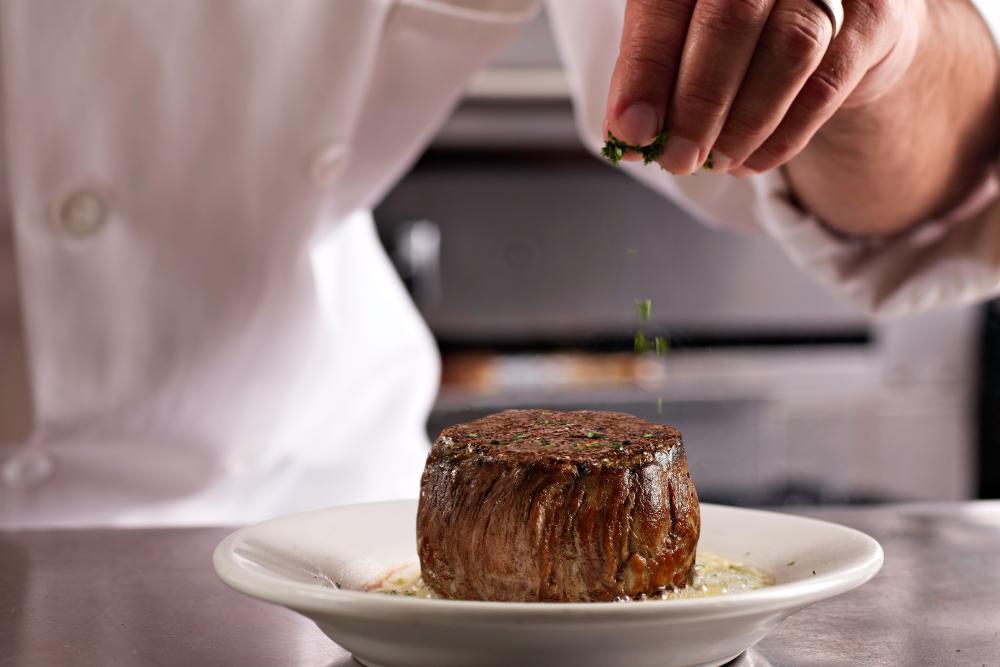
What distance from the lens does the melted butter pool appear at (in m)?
0.69

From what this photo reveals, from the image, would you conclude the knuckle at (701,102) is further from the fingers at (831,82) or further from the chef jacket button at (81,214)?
the chef jacket button at (81,214)

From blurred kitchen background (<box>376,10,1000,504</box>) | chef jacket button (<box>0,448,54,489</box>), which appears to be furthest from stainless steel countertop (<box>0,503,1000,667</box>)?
blurred kitchen background (<box>376,10,1000,504</box>)

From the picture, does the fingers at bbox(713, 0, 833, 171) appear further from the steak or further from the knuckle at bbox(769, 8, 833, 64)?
the steak

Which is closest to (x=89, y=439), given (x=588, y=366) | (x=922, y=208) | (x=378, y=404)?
(x=378, y=404)

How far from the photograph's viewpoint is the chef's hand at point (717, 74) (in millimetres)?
707

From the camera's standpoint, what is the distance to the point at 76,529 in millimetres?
1145

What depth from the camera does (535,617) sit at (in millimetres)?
517

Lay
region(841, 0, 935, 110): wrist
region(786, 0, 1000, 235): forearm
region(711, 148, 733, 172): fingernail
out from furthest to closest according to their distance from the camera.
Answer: region(786, 0, 1000, 235): forearm, region(841, 0, 935, 110): wrist, region(711, 148, 733, 172): fingernail

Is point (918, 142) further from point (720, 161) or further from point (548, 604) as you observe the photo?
point (548, 604)

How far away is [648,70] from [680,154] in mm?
61

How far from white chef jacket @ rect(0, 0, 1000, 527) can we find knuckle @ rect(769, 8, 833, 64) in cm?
59

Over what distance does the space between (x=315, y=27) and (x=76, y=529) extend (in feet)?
2.08

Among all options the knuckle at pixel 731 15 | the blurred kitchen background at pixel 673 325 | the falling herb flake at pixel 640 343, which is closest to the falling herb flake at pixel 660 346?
the falling herb flake at pixel 640 343

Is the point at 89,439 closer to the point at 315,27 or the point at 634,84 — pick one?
the point at 315,27
